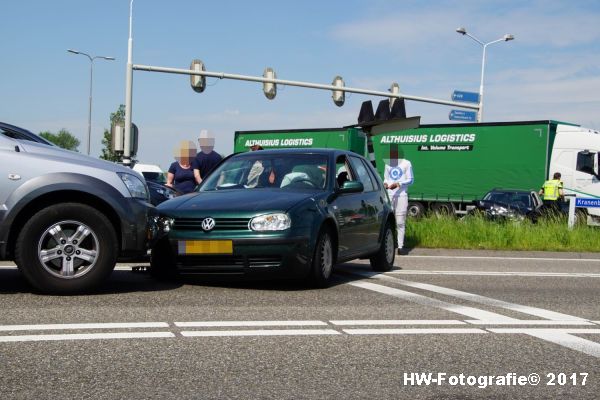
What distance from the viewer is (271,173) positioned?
9.23 meters

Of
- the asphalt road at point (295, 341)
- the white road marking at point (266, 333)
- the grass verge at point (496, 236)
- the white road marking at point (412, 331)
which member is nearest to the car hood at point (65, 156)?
the asphalt road at point (295, 341)

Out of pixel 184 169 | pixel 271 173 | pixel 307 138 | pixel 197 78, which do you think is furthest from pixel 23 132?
pixel 307 138

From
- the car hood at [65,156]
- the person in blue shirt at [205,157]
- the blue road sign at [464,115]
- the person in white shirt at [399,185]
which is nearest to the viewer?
the car hood at [65,156]

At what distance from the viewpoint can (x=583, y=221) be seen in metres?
20.8

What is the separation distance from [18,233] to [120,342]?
2.26 metres

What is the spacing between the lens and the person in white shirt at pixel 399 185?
13.2 meters

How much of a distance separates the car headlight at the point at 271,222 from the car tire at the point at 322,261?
1.49 feet

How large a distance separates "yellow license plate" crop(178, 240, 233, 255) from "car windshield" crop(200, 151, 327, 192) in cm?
129

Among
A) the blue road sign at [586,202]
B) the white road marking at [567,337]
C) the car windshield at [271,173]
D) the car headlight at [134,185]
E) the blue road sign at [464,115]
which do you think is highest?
the blue road sign at [464,115]

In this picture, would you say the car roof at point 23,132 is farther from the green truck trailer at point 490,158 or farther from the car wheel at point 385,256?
the green truck trailer at point 490,158

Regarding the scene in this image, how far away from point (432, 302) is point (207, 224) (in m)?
2.16

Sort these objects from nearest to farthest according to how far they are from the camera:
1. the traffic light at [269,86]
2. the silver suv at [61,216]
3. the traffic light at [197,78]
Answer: the silver suv at [61,216] → the traffic light at [197,78] → the traffic light at [269,86]

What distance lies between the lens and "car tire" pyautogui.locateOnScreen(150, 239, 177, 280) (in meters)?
8.19

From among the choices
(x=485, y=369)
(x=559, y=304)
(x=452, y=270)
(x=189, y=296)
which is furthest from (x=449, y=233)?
(x=485, y=369)
